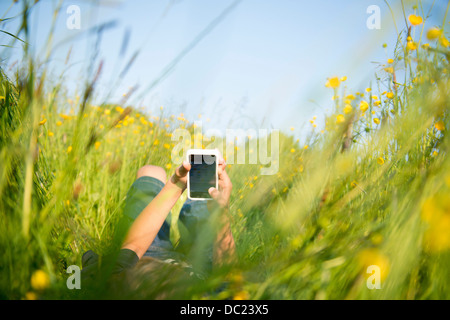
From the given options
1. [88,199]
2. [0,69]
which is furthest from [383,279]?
[88,199]

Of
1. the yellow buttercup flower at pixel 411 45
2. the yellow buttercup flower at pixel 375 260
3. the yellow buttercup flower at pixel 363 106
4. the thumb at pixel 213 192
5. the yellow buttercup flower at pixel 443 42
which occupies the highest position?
the yellow buttercup flower at pixel 411 45

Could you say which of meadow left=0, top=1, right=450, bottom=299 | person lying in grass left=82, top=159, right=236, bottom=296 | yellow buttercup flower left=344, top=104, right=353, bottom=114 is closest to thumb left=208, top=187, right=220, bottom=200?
person lying in grass left=82, top=159, right=236, bottom=296


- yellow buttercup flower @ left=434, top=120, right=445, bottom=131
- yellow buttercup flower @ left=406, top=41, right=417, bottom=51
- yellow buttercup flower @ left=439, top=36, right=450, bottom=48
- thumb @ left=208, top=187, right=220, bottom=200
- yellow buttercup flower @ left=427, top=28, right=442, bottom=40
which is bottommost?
thumb @ left=208, top=187, right=220, bottom=200

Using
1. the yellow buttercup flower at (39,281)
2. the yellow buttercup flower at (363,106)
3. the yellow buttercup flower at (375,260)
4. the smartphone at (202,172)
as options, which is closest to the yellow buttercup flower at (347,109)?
the yellow buttercup flower at (363,106)

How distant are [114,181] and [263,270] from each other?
4.03 feet

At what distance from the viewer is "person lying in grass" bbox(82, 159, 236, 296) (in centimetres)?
57

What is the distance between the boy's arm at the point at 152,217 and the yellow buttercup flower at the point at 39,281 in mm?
438

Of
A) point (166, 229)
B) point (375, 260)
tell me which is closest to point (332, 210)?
point (375, 260)

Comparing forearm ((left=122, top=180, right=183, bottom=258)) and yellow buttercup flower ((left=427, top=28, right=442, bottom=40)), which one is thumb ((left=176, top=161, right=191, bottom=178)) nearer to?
forearm ((left=122, top=180, right=183, bottom=258))

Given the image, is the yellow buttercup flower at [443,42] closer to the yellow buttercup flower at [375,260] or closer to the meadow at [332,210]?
the meadow at [332,210]

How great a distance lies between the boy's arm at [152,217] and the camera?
0.92 m

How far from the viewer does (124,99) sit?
0.45m

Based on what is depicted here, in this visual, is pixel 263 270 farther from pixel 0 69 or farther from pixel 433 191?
pixel 0 69

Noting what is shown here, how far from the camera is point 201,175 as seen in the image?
113cm
